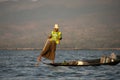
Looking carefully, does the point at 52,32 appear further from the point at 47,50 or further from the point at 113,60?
the point at 113,60

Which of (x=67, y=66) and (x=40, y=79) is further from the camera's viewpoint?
(x=67, y=66)

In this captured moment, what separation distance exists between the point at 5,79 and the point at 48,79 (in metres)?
3.93

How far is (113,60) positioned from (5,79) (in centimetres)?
1786

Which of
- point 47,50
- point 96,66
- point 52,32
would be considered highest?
point 52,32

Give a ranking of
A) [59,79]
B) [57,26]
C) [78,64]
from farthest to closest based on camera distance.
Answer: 1. [78,64]
2. [57,26]
3. [59,79]

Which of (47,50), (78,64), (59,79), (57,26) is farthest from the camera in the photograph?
(78,64)

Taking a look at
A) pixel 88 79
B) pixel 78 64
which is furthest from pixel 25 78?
pixel 78 64

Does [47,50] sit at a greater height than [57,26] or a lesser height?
lesser

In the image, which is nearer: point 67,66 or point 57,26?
point 57,26

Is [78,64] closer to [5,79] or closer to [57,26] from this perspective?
[57,26]

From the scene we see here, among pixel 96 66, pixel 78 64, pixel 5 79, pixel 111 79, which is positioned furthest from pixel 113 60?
pixel 5 79

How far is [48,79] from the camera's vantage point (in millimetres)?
25531

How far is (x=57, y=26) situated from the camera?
3083cm

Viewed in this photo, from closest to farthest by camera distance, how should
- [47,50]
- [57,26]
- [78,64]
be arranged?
[57,26], [47,50], [78,64]
